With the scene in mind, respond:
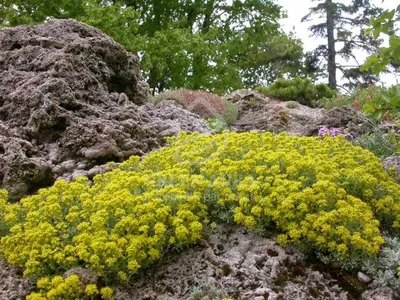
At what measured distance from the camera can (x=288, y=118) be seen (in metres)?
10.5

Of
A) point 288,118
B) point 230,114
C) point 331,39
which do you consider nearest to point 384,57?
point 288,118

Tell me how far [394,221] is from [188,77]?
15.9 meters

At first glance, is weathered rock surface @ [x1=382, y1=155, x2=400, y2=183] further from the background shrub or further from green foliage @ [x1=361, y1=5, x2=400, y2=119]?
the background shrub

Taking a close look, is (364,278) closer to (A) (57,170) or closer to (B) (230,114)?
(A) (57,170)

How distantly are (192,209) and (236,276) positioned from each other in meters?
0.65

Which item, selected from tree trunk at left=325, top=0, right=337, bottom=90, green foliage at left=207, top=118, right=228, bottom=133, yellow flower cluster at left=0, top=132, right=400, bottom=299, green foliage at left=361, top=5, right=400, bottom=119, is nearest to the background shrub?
green foliage at left=207, top=118, right=228, bottom=133

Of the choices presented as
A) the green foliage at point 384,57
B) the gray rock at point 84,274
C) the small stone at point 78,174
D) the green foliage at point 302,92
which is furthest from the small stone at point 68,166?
the green foliage at point 302,92

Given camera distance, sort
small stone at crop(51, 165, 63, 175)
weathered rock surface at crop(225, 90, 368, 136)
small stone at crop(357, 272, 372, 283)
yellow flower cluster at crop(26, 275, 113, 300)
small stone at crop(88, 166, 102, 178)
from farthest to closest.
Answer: weathered rock surface at crop(225, 90, 368, 136)
small stone at crop(51, 165, 63, 175)
small stone at crop(88, 166, 102, 178)
small stone at crop(357, 272, 372, 283)
yellow flower cluster at crop(26, 275, 113, 300)

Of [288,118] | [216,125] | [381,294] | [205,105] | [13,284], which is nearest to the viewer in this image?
[381,294]

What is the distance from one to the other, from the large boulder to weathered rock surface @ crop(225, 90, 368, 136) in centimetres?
225

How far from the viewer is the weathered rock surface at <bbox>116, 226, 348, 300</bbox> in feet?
13.1

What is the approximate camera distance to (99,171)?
5648mm

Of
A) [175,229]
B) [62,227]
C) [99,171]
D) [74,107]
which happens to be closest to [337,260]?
[175,229]

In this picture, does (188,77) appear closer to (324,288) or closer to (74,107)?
(74,107)
